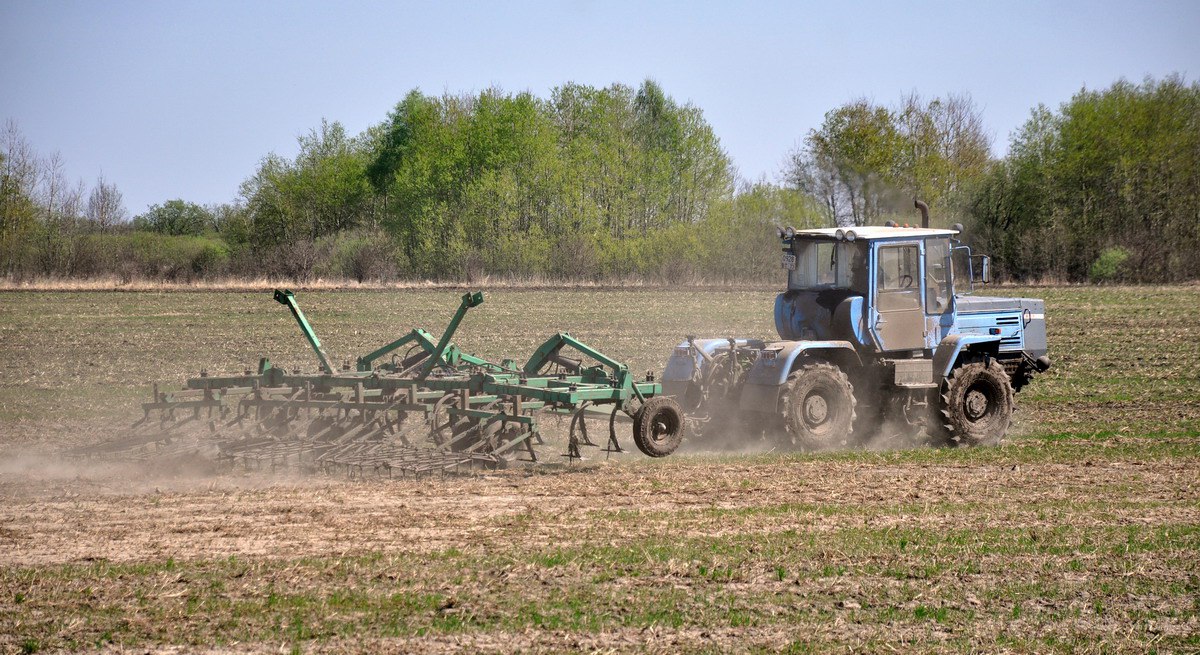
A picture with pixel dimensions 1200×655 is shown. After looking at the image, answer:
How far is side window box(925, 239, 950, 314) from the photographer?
12523mm

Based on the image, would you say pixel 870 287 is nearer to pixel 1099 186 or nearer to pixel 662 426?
pixel 662 426

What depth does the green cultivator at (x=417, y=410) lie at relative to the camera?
10852 millimetres

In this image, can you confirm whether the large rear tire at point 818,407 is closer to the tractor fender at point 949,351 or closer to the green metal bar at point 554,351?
the tractor fender at point 949,351

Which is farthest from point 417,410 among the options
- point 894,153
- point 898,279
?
point 894,153

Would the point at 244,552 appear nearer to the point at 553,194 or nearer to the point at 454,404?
the point at 454,404

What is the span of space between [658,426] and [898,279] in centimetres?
328

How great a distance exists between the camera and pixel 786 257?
41.0ft

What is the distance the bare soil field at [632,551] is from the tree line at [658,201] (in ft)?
114

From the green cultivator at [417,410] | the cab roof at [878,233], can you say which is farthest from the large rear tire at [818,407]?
the cab roof at [878,233]

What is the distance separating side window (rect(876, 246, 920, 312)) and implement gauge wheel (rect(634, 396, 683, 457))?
2729 millimetres

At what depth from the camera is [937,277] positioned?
12.6 metres

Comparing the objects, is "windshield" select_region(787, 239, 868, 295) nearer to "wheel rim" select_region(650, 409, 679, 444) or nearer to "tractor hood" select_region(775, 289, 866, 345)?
"tractor hood" select_region(775, 289, 866, 345)

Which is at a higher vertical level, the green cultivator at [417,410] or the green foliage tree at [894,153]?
the green foliage tree at [894,153]

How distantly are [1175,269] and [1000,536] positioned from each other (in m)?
47.1
